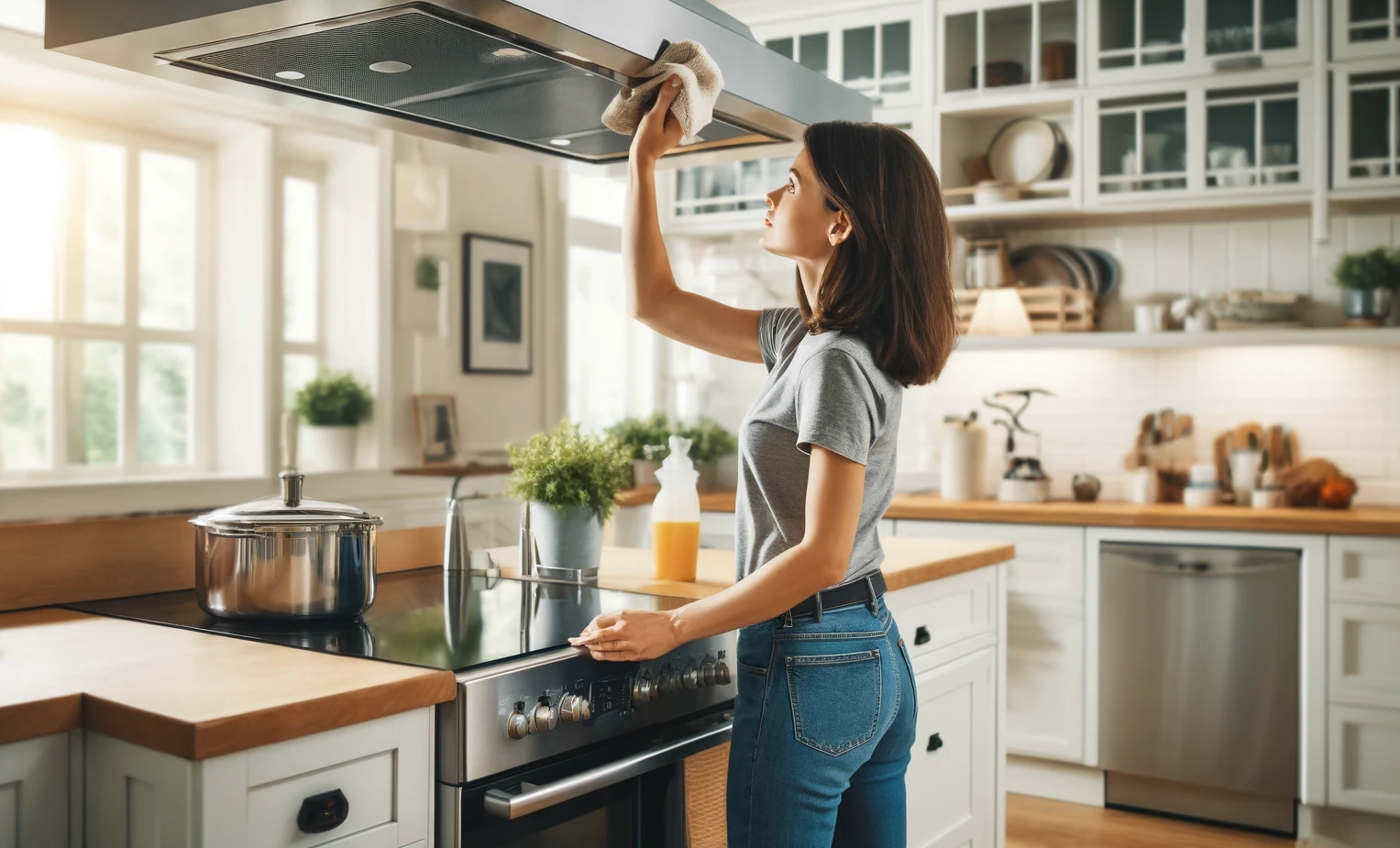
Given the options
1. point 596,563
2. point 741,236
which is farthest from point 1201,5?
point 596,563

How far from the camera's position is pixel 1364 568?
3.36 metres

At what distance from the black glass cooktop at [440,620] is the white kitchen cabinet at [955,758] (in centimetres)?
74

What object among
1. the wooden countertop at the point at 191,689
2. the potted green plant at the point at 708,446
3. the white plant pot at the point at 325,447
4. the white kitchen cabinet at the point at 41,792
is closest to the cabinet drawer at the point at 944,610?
the wooden countertop at the point at 191,689

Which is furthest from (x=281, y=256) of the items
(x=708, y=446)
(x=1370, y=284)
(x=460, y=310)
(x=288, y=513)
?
(x=1370, y=284)

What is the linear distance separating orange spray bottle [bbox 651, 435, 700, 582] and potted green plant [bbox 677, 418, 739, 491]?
2.47 metres

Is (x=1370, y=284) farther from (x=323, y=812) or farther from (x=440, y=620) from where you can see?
(x=323, y=812)

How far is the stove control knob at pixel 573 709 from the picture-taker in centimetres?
150

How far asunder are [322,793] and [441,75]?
0.97 metres

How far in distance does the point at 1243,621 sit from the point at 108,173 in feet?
12.0

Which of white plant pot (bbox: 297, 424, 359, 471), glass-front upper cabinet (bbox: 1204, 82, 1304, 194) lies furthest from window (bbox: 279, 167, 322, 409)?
glass-front upper cabinet (bbox: 1204, 82, 1304, 194)

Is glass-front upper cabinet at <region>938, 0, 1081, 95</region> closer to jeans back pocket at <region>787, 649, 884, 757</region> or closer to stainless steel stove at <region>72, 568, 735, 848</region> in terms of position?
stainless steel stove at <region>72, 568, 735, 848</region>

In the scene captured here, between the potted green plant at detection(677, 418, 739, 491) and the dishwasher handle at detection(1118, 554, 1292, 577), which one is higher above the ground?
the potted green plant at detection(677, 418, 739, 491)

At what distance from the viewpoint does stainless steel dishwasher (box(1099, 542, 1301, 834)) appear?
Answer: 11.3 ft

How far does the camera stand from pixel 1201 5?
384 cm
